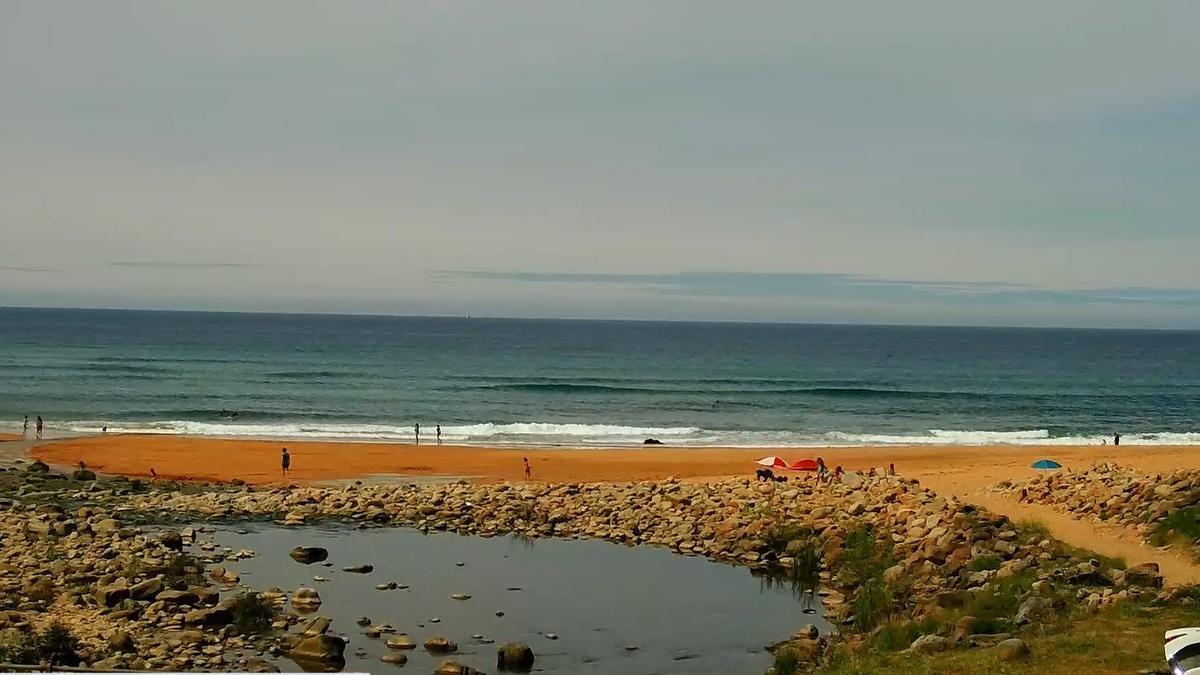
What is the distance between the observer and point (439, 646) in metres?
15.5

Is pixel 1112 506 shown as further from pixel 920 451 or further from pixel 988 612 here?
pixel 920 451

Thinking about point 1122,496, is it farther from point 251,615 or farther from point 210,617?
point 210,617

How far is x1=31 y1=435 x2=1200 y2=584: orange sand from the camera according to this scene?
3297cm

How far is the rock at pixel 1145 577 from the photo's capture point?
590 inches

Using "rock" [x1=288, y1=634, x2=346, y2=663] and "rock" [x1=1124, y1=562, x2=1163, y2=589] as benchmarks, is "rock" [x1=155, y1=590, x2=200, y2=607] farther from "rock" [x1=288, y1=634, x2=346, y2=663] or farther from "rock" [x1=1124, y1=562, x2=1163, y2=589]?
"rock" [x1=1124, y1=562, x2=1163, y2=589]

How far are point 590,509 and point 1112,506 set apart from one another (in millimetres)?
11651

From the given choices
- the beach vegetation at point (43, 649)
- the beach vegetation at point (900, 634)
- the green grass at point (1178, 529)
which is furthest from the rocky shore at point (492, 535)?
the green grass at point (1178, 529)

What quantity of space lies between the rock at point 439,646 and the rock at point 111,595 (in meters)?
5.01

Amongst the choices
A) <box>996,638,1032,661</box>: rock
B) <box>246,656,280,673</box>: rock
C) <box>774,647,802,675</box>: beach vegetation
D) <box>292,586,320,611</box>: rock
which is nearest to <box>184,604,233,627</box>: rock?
<box>292,586,320,611</box>: rock

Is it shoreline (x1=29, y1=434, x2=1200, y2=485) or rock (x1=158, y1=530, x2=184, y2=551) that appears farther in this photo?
shoreline (x1=29, y1=434, x2=1200, y2=485)

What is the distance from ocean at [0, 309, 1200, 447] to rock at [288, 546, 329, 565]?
25802 millimetres

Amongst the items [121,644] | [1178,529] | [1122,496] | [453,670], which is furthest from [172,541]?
[1122,496]

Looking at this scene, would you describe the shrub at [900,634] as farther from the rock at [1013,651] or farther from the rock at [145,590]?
the rock at [145,590]

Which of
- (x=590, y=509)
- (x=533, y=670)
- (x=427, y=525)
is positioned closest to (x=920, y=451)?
(x=590, y=509)
